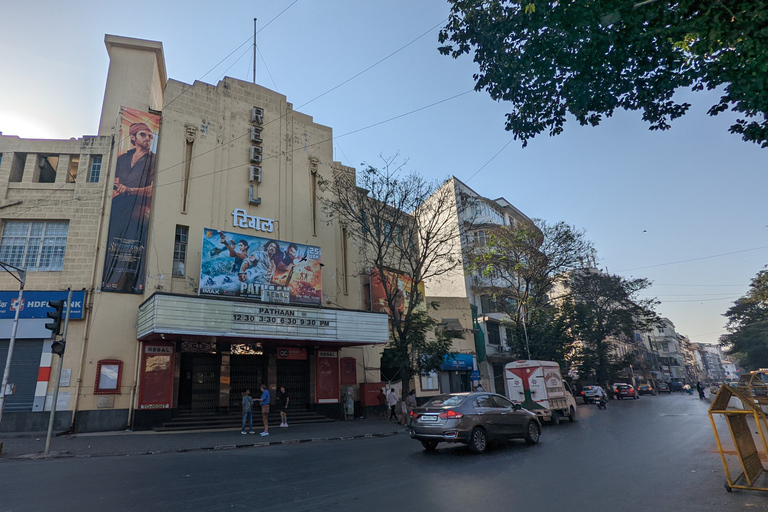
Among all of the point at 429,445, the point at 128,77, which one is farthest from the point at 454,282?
the point at 429,445

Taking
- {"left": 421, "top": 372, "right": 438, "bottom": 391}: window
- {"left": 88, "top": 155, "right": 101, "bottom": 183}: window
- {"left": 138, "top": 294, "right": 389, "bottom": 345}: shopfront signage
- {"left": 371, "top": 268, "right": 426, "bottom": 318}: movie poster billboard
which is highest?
{"left": 88, "top": 155, "right": 101, "bottom": 183}: window

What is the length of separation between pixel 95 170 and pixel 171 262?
17.7 ft

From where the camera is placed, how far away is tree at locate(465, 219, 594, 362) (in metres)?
31.3

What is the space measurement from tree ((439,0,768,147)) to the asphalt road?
20.1ft

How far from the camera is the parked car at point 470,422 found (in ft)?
34.8

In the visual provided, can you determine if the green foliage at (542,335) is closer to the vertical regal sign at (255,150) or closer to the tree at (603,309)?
the tree at (603,309)

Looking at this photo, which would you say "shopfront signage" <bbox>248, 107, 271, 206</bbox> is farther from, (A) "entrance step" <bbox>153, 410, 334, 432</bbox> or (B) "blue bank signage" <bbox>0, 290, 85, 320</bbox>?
(A) "entrance step" <bbox>153, 410, 334, 432</bbox>

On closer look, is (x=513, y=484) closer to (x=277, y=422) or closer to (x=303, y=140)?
(x=277, y=422)

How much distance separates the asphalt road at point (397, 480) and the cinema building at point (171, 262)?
291 inches

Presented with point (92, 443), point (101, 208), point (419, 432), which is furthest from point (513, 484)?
point (101, 208)

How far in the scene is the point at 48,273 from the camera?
18234 millimetres

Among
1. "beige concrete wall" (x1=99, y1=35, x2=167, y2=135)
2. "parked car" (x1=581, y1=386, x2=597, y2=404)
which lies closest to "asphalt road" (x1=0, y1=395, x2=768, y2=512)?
"beige concrete wall" (x1=99, y1=35, x2=167, y2=135)

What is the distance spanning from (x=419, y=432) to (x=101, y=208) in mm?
16680

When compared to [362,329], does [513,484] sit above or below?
below
